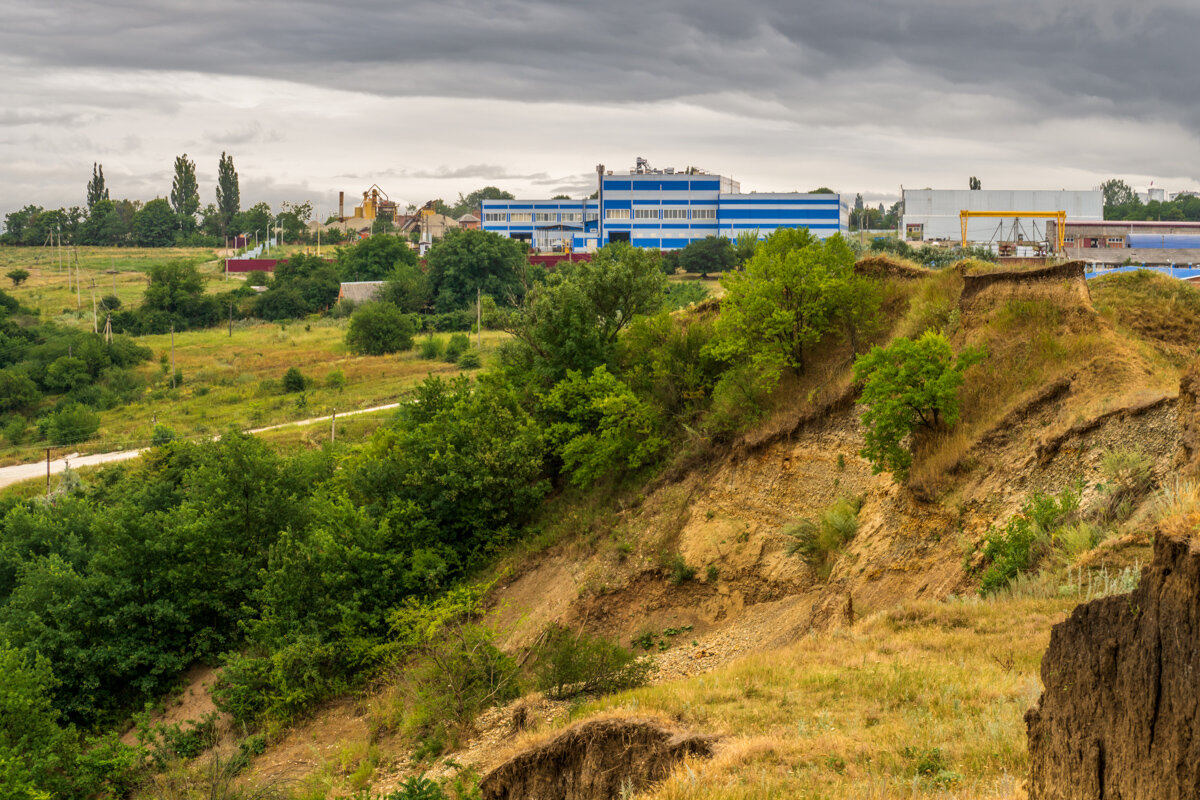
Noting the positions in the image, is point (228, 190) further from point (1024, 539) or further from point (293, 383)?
point (1024, 539)

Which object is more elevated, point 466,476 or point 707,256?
point 707,256

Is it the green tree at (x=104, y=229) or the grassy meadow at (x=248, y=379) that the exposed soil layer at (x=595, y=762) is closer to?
the grassy meadow at (x=248, y=379)

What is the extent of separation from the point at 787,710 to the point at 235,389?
211 ft

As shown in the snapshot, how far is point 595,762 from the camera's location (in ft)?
43.2

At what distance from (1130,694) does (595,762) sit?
7.75 metres

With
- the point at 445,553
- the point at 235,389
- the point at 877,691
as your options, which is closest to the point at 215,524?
the point at 445,553

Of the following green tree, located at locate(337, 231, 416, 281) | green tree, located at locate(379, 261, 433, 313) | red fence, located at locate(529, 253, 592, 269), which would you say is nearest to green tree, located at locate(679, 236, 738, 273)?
red fence, located at locate(529, 253, 592, 269)

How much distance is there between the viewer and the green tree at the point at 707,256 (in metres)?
95.8

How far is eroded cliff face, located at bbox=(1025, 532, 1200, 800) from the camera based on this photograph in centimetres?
679

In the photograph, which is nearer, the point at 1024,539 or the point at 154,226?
the point at 1024,539

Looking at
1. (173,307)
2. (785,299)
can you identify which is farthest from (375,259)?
(785,299)

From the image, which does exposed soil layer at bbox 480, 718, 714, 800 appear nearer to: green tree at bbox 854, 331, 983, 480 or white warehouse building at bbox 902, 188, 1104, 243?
green tree at bbox 854, 331, 983, 480

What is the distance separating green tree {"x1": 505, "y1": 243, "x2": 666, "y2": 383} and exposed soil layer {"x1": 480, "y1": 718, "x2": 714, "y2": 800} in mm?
20973

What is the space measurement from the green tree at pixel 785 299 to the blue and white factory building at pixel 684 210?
82.0 m
